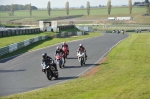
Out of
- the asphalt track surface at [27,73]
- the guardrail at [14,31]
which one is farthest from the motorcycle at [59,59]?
the guardrail at [14,31]

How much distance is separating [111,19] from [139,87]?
11774 cm

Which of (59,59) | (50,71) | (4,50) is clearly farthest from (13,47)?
(50,71)

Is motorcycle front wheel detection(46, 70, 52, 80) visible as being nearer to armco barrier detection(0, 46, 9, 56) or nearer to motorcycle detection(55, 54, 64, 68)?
motorcycle detection(55, 54, 64, 68)

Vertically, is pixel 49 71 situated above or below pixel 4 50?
above

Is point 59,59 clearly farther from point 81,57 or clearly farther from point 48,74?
point 48,74

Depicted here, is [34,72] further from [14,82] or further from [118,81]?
[118,81]

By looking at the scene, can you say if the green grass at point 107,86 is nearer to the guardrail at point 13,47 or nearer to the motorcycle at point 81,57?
the motorcycle at point 81,57

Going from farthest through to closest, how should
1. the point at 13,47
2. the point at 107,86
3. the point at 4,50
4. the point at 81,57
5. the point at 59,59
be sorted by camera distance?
the point at 13,47
the point at 4,50
the point at 81,57
the point at 59,59
the point at 107,86

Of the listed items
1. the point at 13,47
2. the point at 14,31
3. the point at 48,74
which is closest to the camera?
the point at 48,74

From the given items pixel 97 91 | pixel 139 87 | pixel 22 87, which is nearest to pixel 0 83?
pixel 22 87

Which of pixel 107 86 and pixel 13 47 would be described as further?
pixel 13 47

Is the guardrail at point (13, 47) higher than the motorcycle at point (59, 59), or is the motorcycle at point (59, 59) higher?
the motorcycle at point (59, 59)

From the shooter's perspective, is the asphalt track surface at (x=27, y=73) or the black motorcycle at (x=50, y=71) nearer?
the asphalt track surface at (x=27, y=73)

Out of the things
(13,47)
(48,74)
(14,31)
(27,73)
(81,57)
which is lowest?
(13,47)
